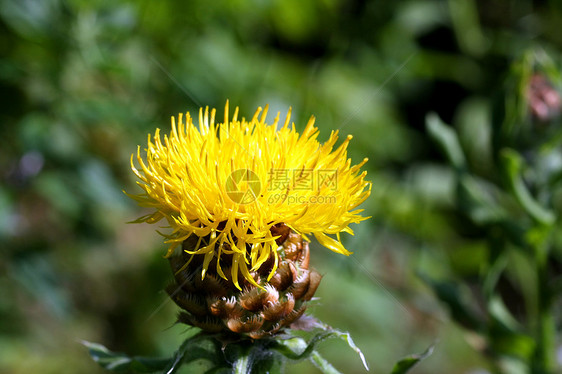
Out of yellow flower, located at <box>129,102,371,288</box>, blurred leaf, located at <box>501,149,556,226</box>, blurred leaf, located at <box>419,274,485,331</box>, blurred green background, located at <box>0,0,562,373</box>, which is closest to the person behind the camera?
yellow flower, located at <box>129,102,371,288</box>

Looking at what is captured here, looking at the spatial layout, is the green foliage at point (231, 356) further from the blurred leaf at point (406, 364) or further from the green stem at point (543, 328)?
the green stem at point (543, 328)

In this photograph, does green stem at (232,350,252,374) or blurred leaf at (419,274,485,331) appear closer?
green stem at (232,350,252,374)

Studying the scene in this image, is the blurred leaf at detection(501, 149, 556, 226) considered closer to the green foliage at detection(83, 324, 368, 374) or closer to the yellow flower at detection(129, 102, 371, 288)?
the yellow flower at detection(129, 102, 371, 288)

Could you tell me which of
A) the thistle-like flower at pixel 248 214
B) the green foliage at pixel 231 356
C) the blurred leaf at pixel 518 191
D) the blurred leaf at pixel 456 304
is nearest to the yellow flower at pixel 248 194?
the thistle-like flower at pixel 248 214

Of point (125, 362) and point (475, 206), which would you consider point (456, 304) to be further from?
point (125, 362)

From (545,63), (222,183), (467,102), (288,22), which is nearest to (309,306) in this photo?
(222,183)

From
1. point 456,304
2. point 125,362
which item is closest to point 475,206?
point 456,304

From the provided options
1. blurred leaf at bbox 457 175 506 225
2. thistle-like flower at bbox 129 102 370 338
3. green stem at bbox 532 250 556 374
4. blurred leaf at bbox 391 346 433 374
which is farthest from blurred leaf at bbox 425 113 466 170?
blurred leaf at bbox 391 346 433 374
